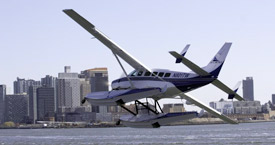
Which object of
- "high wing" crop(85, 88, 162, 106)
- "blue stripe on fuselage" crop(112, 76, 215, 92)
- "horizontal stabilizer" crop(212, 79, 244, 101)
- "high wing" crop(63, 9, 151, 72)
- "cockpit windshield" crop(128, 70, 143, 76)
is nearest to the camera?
"high wing" crop(63, 9, 151, 72)

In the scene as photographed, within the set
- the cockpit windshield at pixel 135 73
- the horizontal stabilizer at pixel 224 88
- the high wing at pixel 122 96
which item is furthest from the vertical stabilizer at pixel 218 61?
the cockpit windshield at pixel 135 73

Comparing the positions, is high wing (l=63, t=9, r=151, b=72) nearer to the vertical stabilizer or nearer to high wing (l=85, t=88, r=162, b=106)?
high wing (l=85, t=88, r=162, b=106)

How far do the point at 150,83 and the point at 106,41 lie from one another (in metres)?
4.59

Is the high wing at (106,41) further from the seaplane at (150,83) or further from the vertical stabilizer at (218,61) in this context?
the vertical stabilizer at (218,61)

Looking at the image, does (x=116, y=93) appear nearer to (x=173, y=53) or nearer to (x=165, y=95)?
(x=165, y=95)

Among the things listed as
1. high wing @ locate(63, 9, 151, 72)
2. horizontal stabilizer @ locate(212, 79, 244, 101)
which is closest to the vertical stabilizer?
horizontal stabilizer @ locate(212, 79, 244, 101)

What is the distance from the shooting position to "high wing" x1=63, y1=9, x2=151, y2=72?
49875 mm

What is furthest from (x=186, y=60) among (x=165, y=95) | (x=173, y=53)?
(x=165, y=95)

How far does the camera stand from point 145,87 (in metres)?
54.3

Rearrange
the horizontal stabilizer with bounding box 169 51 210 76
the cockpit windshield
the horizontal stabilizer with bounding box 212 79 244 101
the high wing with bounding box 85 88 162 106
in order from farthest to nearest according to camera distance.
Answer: the cockpit windshield
the horizontal stabilizer with bounding box 212 79 244 101
the high wing with bounding box 85 88 162 106
the horizontal stabilizer with bounding box 169 51 210 76

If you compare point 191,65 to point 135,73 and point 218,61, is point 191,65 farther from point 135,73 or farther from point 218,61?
point 135,73

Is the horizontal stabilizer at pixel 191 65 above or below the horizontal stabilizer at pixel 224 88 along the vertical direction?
above

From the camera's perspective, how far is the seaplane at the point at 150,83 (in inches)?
2043

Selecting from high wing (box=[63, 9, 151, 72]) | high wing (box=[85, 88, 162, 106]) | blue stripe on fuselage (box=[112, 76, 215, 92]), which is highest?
high wing (box=[63, 9, 151, 72])
